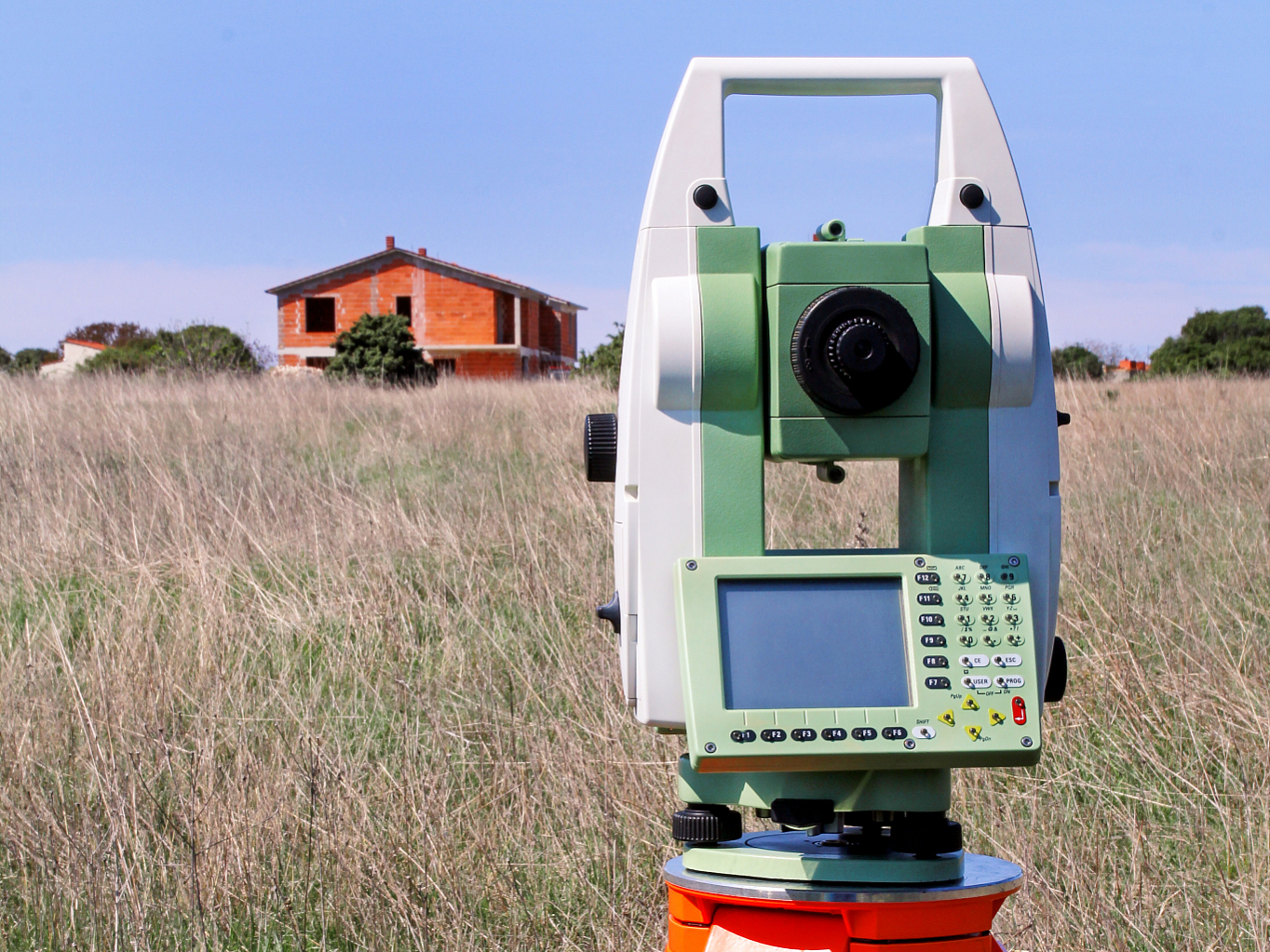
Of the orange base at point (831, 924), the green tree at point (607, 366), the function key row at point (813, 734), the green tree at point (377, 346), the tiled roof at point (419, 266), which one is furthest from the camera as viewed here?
the tiled roof at point (419, 266)

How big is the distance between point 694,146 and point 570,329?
43.3 metres

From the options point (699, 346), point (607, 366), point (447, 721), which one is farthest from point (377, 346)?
point (699, 346)

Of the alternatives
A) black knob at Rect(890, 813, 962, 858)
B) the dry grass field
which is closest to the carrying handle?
black knob at Rect(890, 813, 962, 858)

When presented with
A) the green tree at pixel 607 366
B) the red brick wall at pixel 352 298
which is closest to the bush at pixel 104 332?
the red brick wall at pixel 352 298

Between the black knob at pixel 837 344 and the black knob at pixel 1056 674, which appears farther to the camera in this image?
the black knob at pixel 1056 674

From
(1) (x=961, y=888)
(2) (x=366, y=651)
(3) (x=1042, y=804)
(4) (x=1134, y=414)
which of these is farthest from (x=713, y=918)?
(4) (x=1134, y=414)

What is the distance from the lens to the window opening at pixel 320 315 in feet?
114

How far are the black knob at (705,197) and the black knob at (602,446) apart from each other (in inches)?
10.6

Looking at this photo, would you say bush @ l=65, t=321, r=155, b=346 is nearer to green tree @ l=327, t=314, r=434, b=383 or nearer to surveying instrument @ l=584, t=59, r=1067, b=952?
green tree @ l=327, t=314, r=434, b=383

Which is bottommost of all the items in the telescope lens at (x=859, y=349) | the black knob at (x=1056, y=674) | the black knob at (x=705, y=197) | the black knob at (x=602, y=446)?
the black knob at (x=1056, y=674)

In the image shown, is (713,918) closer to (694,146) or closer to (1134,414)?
(694,146)

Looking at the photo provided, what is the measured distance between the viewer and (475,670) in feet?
10.0

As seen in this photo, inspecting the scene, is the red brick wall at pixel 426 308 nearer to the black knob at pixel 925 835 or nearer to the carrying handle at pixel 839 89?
the carrying handle at pixel 839 89

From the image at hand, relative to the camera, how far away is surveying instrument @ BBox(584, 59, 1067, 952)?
93 cm
